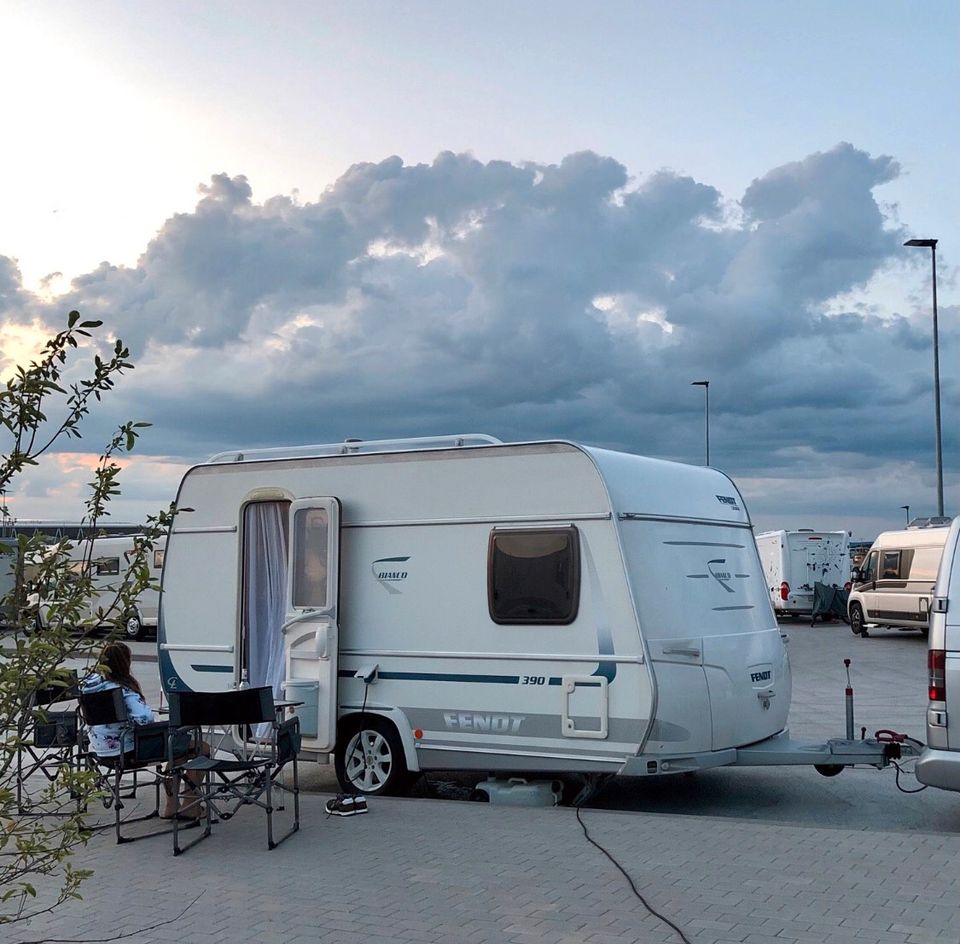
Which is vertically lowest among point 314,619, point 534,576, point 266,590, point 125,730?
point 125,730

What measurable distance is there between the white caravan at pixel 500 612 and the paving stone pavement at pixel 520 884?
0.80m

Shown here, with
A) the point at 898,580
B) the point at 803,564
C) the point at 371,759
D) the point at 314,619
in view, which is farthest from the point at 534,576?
the point at 803,564

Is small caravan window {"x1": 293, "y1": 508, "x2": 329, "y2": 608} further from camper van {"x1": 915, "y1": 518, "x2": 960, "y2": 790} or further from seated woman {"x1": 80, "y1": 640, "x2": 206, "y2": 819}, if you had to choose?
camper van {"x1": 915, "y1": 518, "x2": 960, "y2": 790}

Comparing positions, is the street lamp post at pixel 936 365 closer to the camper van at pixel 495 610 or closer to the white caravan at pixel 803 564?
the white caravan at pixel 803 564

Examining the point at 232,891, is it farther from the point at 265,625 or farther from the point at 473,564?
the point at 265,625

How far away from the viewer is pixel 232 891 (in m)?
6.74

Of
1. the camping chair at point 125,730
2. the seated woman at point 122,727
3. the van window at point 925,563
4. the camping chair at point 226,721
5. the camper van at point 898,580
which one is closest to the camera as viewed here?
the camping chair at point 226,721

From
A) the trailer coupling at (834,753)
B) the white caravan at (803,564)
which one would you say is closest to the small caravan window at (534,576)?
the trailer coupling at (834,753)

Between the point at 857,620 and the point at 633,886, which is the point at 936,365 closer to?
the point at 857,620

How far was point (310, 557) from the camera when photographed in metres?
10.0

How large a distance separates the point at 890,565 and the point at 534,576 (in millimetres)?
20112

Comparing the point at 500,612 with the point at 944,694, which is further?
the point at 500,612

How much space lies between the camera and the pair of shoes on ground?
8.68m

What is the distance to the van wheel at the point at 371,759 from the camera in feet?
31.3
